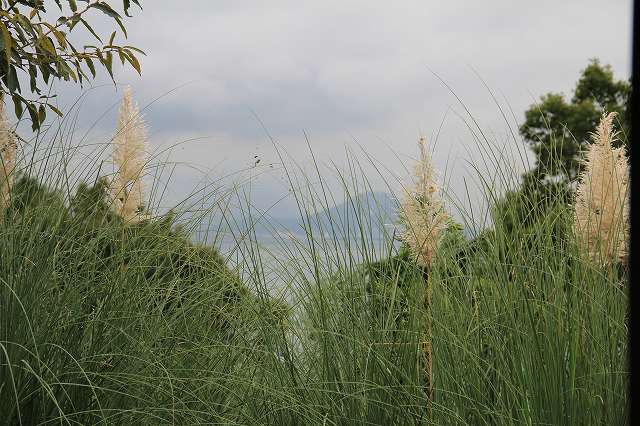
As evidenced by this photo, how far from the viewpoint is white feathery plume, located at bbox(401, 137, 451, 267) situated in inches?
133

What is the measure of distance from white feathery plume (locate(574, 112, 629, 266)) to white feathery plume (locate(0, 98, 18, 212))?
2902 millimetres

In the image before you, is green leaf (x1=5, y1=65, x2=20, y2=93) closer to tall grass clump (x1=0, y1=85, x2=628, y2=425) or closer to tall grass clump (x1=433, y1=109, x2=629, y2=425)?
tall grass clump (x1=0, y1=85, x2=628, y2=425)

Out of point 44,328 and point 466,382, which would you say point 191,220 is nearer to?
point 44,328

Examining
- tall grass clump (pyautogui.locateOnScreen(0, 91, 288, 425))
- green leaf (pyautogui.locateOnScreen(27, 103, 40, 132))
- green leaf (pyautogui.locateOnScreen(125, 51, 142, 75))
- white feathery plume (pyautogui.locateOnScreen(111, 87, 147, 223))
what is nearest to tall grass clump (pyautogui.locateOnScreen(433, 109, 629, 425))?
tall grass clump (pyautogui.locateOnScreen(0, 91, 288, 425))

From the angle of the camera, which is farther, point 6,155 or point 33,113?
point 33,113

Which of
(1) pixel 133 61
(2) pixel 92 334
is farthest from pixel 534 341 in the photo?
(1) pixel 133 61

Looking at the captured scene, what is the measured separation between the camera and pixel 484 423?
319 centimetres

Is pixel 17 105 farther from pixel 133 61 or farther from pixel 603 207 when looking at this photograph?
pixel 603 207

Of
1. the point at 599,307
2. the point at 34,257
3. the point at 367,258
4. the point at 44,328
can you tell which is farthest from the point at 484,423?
the point at 34,257

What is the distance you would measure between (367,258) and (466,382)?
2.46 ft

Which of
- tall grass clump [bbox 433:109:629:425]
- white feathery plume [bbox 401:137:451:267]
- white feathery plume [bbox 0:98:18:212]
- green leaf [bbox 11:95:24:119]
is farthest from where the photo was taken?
green leaf [bbox 11:95:24:119]

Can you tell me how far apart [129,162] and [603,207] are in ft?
9.04

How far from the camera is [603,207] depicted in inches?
139

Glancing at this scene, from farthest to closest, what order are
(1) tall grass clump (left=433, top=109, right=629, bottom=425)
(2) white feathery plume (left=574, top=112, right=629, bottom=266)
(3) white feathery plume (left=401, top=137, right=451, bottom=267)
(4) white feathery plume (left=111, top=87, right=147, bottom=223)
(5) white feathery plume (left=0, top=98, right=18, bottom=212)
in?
(4) white feathery plume (left=111, top=87, right=147, bottom=223)
(5) white feathery plume (left=0, top=98, right=18, bottom=212)
(2) white feathery plume (left=574, top=112, right=629, bottom=266)
(3) white feathery plume (left=401, top=137, right=451, bottom=267)
(1) tall grass clump (left=433, top=109, right=629, bottom=425)
